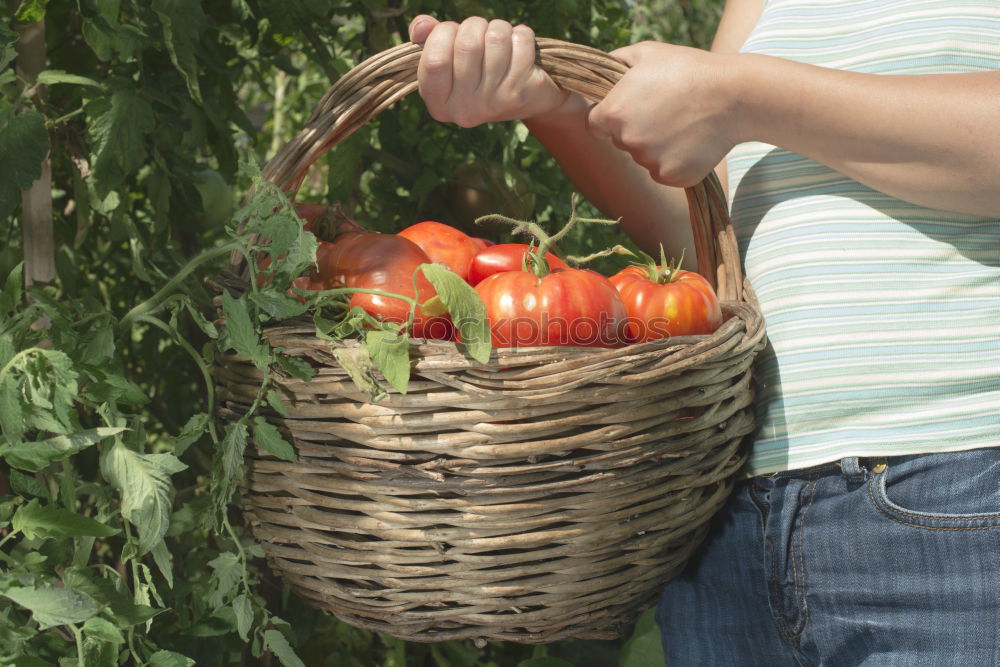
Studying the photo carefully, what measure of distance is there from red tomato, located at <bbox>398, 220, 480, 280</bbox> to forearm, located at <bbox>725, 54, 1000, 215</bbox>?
0.30m

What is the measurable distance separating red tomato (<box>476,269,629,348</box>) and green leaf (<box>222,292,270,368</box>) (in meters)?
0.20

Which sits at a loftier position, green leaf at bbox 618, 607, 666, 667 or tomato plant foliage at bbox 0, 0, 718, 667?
tomato plant foliage at bbox 0, 0, 718, 667

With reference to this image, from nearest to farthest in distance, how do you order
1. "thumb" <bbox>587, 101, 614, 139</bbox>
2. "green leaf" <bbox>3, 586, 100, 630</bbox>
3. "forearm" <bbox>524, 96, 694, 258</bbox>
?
"green leaf" <bbox>3, 586, 100, 630</bbox> → "thumb" <bbox>587, 101, 614, 139</bbox> → "forearm" <bbox>524, 96, 694, 258</bbox>

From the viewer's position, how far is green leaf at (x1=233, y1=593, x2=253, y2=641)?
72cm

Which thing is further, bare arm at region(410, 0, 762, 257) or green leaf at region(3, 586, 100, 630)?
bare arm at region(410, 0, 762, 257)

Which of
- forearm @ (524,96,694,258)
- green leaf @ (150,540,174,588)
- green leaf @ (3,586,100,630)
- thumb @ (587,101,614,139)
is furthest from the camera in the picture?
forearm @ (524,96,694,258)

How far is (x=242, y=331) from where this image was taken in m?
0.67

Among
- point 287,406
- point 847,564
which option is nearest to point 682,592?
point 847,564

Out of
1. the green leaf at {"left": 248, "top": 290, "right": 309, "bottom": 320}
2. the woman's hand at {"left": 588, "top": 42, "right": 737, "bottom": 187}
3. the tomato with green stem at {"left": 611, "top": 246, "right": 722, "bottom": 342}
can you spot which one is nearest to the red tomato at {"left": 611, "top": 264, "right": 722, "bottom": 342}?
the tomato with green stem at {"left": 611, "top": 246, "right": 722, "bottom": 342}

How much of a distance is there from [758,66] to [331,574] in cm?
57

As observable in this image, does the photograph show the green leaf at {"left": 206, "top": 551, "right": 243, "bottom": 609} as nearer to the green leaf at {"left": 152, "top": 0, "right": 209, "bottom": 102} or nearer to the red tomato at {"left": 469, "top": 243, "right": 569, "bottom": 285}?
the red tomato at {"left": 469, "top": 243, "right": 569, "bottom": 285}

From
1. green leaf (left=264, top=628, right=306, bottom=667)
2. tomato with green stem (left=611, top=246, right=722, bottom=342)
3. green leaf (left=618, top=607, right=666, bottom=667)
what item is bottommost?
green leaf (left=618, top=607, right=666, bottom=667)

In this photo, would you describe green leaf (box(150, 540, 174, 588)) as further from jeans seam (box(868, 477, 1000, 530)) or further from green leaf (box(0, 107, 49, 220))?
jeans seam (box(868, 477, 1000, 530))

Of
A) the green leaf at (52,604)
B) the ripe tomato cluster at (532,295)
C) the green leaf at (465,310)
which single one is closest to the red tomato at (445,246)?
the ripe tomato cluster at (532,295)
